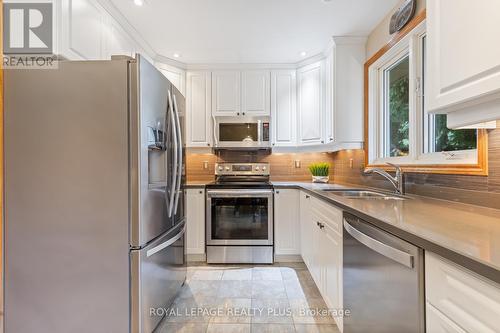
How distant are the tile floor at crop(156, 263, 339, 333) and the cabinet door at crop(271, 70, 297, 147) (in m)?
1.65

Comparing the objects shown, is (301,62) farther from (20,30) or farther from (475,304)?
(475,304)

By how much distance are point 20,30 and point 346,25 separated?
2.57 meters

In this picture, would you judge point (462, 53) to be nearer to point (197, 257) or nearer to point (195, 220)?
point (195, 220)

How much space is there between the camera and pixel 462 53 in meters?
0.90

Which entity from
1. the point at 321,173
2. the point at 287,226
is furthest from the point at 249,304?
the point at 321,173

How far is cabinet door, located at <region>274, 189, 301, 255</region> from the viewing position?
9.07ft

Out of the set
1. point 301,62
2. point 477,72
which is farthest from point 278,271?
point 301,62

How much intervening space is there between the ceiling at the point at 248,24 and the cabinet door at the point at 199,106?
285 millimetres

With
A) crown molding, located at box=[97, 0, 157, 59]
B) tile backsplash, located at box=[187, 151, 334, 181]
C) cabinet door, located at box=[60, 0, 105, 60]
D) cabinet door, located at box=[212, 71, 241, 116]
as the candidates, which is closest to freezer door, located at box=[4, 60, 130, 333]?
cabinet door, located at box=[60, 0, 105, 60]

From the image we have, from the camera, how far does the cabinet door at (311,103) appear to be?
2.87 m

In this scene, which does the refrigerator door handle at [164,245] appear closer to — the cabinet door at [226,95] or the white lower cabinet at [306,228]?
the white lower cabinet at [306,228]

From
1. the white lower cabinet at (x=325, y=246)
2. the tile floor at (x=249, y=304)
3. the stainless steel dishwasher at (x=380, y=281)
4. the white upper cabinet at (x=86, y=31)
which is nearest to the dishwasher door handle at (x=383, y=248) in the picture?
the stainless steel dishwasher at (x=380, y=281)

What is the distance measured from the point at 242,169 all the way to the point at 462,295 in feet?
9.06

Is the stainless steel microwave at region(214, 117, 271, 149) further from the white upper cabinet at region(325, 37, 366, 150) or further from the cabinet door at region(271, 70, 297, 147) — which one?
the white upper cabinet at region(325, 37, 366, 150)
